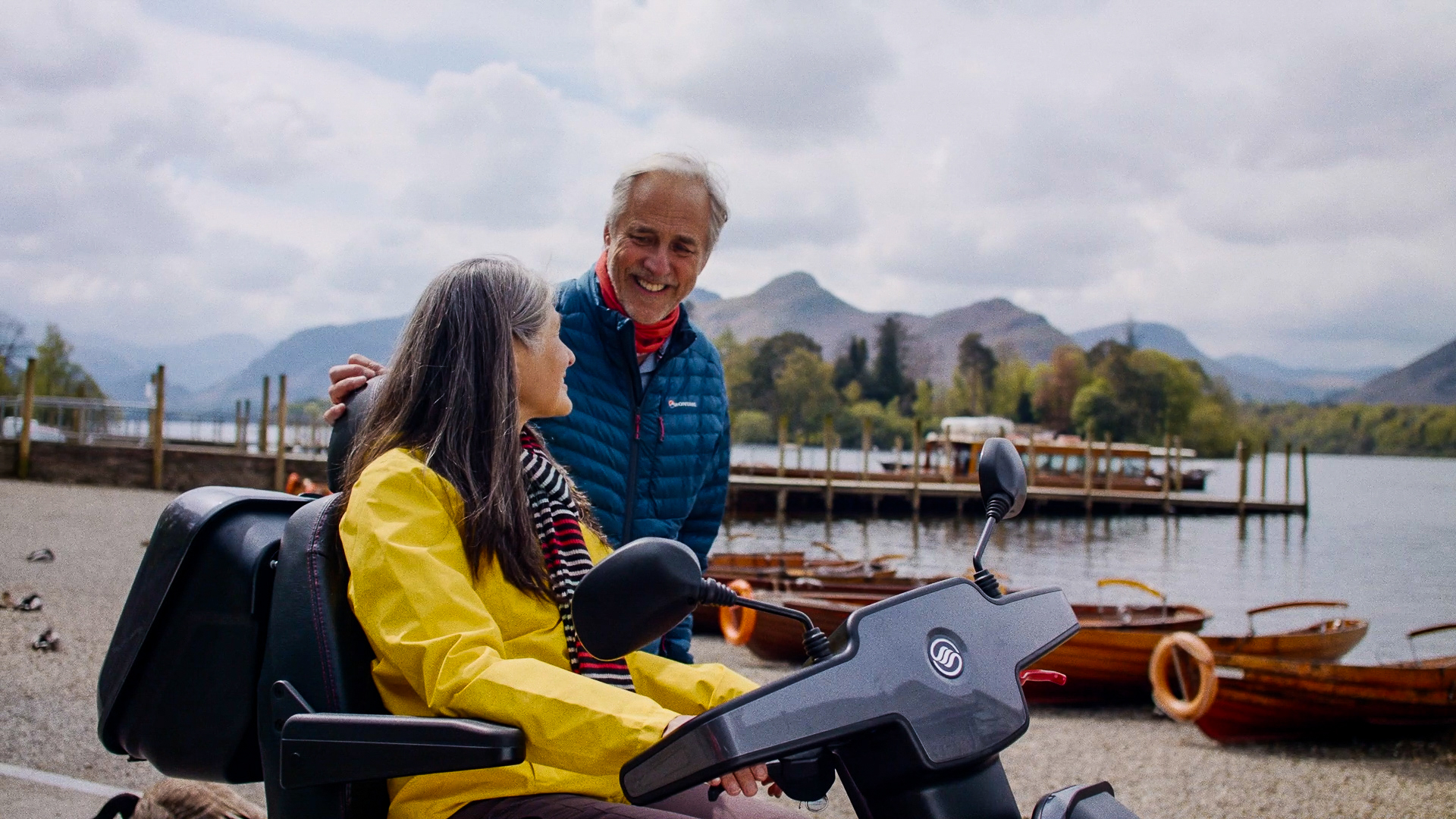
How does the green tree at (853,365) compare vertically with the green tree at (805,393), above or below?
above

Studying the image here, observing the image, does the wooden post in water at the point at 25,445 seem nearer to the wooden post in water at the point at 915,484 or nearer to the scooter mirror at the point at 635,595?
the wooden post in water at the point at 915,484

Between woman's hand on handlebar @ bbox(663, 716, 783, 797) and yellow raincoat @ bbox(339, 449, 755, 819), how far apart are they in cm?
2

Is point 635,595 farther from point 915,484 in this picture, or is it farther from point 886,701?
point 915,484

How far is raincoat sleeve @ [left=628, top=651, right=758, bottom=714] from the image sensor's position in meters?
2.13

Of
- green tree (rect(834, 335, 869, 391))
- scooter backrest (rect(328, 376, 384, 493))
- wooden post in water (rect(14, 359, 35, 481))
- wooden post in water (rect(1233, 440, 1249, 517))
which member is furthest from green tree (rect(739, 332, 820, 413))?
scooter backrest (rect(328, 376, 384, 493))

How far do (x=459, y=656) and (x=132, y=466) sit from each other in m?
32.5

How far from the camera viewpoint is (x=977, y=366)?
141 meters

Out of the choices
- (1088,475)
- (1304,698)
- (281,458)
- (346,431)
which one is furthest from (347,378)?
(1088,475)

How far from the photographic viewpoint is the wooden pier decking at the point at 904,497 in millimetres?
42938

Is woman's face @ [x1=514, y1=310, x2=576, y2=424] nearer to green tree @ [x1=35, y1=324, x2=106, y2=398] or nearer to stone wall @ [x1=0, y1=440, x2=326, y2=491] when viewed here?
stone wall @ [x1=0, y1=440, x2=326, y2=491]

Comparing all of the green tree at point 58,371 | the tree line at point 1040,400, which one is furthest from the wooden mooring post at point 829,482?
the tree line at point 1040,400

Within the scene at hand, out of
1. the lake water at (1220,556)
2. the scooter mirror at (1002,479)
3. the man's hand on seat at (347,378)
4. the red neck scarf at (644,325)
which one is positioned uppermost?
the red neck scarf at (644,325)

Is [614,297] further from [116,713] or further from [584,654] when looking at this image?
[116,713]

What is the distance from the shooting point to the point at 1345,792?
796cm
